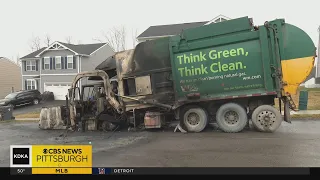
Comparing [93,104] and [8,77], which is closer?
[93,104]

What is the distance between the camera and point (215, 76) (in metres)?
9.33

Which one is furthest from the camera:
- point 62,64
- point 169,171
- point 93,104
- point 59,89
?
point 62,64

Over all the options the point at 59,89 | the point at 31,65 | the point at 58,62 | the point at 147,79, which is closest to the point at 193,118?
the point at 147,79

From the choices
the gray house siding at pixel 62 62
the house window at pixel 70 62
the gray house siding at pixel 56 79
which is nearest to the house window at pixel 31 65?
the gray house siding at pixel 62 62

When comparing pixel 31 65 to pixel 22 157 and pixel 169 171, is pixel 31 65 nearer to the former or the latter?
pixel 22 157

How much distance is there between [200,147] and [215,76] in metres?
2.78

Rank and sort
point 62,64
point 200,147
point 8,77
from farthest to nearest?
point 8,77, point 62,64, point 200,147

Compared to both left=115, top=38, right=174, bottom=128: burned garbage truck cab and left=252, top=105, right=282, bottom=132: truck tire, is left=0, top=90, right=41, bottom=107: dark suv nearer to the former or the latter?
left=115, top=38, right=174, bottom=128: burned garbage truck cab

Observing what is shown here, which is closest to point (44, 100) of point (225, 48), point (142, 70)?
point (142, 70)

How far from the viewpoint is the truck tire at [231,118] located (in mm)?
9219

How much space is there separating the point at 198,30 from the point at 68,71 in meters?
27.3

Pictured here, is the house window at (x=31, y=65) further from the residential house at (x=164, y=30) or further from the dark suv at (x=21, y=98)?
the residential house at (x=164, y=30)

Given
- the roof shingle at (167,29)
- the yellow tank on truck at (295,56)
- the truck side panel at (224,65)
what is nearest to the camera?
the yellow tank on truck at (295,56)

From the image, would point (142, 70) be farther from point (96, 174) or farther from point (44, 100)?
point (44, 100)
